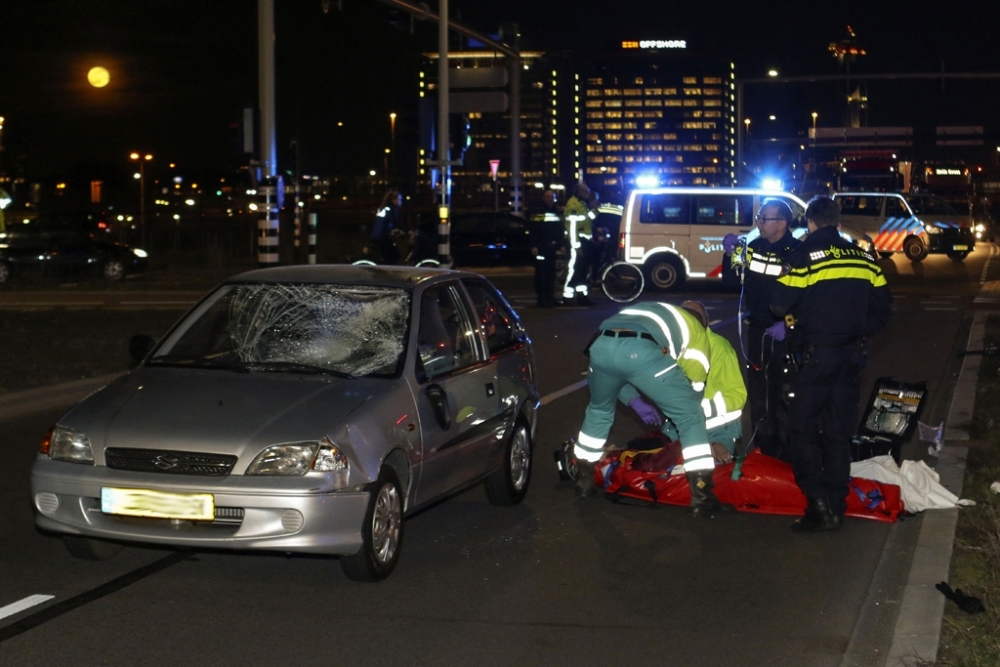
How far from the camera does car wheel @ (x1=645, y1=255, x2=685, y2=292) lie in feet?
84.6

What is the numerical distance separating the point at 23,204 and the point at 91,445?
183ft

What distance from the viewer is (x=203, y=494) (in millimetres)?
5992

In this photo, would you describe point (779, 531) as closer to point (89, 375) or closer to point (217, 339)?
point (217, 339)

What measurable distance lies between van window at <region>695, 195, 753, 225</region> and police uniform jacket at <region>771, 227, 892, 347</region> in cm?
1809

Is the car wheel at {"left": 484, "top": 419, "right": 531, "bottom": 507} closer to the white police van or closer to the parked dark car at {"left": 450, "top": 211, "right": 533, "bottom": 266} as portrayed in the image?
the white police van

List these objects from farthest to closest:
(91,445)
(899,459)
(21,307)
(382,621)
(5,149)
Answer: (5,149), (21,307), (899,459), (91,445), (382,621)

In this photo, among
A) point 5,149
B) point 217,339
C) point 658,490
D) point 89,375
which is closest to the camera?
point 217,339

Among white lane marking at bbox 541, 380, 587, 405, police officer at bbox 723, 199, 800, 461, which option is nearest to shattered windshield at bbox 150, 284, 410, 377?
police officer at bbox 723, 199, 800, 461

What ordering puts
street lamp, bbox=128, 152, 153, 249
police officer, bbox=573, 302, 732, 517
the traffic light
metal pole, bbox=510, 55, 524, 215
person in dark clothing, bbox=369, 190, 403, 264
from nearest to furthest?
police officer, bbox=573, 302, 732, 517 → person in dark clothing, bbox=369, 190, 403, 264 → the traffic light → metal pole, bbox=510, 55, 524, 215 → street lamp, bbox=128, 152, 153, 249

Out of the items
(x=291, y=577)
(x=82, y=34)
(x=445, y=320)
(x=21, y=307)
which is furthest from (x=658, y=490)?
(x=82, y=34)

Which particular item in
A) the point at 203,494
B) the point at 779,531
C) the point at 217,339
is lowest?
the point at 779,531

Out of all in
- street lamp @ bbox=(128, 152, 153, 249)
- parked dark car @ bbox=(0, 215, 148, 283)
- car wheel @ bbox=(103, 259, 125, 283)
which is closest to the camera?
parked dark car @ bbox=(0, 215, 148, 283)

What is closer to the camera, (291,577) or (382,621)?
Answer: (382,621)

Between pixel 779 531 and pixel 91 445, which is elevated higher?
pixel 91 445
